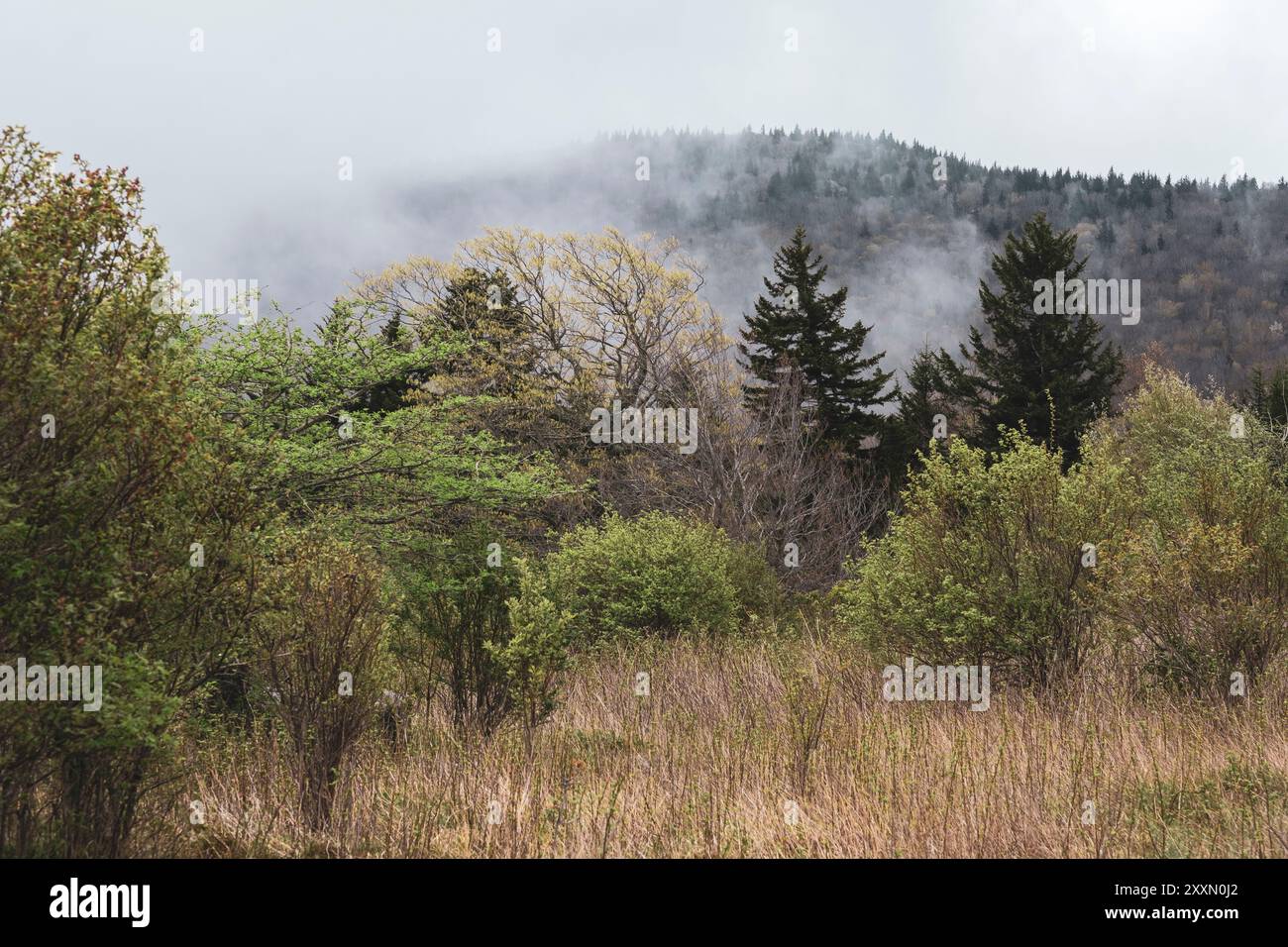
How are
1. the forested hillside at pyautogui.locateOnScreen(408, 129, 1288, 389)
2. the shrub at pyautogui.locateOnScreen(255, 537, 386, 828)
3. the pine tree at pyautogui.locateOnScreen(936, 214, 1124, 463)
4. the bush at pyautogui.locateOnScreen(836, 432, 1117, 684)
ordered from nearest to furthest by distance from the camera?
the shrub at pyautogui.locateOnScreen(255, 537, 386, 828) → the bush at pyautogui.locateOnScreen(836, 432, 1117, 684) → the pine tree at pyautogui.locateOnScreen(936, 214, 1124, 463) → the forested hillside at pyautogui.locateOnScreen(408, 129, 1288, 389)

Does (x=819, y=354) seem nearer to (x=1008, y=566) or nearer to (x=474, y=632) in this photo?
(x=1008, y=566)

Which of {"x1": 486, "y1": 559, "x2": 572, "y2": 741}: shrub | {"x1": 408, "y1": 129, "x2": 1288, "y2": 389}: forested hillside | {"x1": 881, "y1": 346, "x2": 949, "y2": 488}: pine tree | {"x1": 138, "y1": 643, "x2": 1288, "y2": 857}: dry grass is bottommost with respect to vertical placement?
{"x1": 138, "y1": 643, "x2": 1288, "y2": 857}: dry grass

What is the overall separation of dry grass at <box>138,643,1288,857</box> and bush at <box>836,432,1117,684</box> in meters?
0.65

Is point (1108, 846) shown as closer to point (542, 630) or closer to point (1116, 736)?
point (1116, 736)

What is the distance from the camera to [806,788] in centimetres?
536

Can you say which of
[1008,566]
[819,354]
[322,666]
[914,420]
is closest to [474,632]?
[322,666]

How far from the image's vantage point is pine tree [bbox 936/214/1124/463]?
994 inches

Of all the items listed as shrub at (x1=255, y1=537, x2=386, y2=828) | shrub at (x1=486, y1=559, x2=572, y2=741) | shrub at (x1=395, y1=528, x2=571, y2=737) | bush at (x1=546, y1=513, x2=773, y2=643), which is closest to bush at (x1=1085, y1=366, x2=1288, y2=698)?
shrub at (x1=486, y1=559, x2=572, y2=741)

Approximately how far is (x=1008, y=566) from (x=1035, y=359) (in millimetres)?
20338

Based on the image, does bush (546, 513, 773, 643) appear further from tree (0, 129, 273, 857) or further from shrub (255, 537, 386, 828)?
tree (0, 129, 273, 857)

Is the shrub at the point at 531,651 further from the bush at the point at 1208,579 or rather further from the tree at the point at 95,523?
the bush at the point at 1208,579

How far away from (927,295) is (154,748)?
10829cm

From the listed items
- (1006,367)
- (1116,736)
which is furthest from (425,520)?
(1006,367)

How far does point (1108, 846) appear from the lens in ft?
13.9
